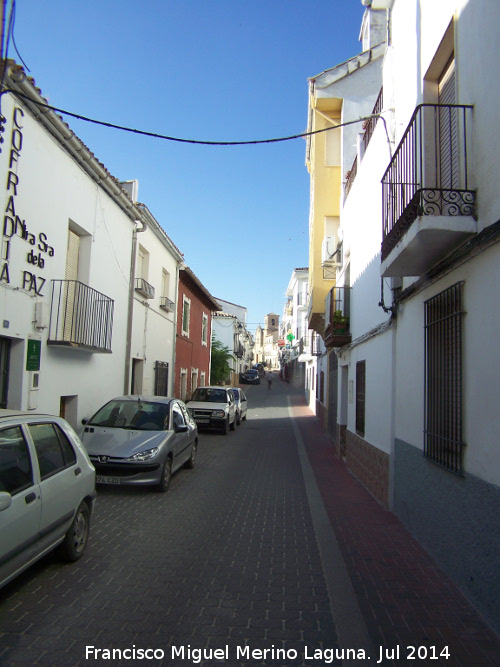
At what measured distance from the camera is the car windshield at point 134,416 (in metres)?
8.71

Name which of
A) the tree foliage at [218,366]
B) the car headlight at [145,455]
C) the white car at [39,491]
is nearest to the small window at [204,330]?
the tree foliage at [218,366]

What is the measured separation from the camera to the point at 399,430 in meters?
6.71

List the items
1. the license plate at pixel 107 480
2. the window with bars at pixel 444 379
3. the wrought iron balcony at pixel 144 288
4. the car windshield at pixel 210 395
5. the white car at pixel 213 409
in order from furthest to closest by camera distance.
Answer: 1. the car windshield at pixel 210 395
2. the white car at pixel 213 409
3. the wrought iron balcony at pixel 144 288
4. the license plate at pixel 107 480
5. the window with bars at pixel 444 379

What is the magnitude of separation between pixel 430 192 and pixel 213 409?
1377cm

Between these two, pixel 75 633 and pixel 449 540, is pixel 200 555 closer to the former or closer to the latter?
pixel 75 633

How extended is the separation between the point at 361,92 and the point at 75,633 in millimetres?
14229

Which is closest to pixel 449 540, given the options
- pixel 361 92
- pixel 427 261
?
pixel 427 261

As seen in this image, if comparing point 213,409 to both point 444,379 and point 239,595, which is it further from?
point 239,595

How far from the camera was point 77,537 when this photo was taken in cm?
484

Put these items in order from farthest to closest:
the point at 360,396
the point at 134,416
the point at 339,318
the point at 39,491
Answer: the point at 339,318, the point at 360,396, the point at 134,416, the point at 39,491

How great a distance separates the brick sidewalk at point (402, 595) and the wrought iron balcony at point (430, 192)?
3.10m

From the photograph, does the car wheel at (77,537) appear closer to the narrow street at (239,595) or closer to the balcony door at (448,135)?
the narrow street at (239,595)

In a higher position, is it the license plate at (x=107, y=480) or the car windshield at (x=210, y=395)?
the car windshield at (x=210, y=395)

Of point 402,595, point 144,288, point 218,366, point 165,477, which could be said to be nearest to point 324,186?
point 144,288
